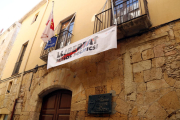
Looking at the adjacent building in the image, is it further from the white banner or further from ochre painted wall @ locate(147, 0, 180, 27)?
the white banner

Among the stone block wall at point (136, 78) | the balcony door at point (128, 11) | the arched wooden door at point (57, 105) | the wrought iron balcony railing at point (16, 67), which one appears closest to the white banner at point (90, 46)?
the stone block wall at point (136, 78)

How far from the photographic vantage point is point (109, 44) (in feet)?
9.71

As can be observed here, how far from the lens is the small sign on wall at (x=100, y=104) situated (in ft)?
9.23

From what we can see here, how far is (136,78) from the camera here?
274 centimetres

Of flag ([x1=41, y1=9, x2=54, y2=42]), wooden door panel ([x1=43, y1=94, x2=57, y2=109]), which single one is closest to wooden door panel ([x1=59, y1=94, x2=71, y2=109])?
wooden door panel ([x1=43, y1=94, x2=57, y2=109])

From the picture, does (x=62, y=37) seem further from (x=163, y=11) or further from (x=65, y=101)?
(x=163, y=11)

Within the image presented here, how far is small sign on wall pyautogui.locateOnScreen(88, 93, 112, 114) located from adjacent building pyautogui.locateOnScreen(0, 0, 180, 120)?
0.02 meters

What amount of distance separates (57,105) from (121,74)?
7.99 feet

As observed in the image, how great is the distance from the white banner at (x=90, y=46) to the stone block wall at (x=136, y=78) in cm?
Result: 42

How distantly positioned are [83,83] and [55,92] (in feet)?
5.18

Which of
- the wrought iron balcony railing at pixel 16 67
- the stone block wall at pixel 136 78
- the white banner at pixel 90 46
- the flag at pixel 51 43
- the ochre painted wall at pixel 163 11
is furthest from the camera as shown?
the wrought iron balcony railing at pixel 16 67

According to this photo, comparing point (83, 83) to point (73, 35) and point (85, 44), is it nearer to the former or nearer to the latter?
point (85, 44)

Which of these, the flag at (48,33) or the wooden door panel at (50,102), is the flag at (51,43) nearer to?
the flag at (48,33)

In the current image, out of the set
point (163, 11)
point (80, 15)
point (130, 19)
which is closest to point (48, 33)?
point (80, 15)
